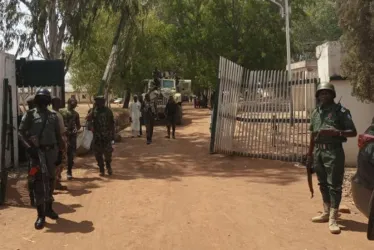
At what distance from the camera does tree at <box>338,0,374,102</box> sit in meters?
7.68

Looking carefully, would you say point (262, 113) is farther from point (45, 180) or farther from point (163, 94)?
point (163, 94)

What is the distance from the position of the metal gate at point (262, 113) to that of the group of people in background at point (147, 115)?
3755mm

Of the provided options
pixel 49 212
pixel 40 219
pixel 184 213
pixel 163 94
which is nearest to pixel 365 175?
pixel 184 213

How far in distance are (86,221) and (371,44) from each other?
540cm

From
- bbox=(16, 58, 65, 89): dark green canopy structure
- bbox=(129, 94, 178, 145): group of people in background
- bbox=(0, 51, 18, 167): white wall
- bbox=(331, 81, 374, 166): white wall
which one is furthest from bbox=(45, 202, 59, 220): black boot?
bbox=(129, 94, 178, 145): group of people in background

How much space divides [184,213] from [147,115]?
9025 mm

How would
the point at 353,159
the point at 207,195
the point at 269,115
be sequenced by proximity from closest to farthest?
the point at 207,195 < the point at 353,159 < the point at 269,115

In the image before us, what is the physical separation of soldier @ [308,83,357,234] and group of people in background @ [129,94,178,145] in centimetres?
998

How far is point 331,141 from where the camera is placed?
18.0 ft

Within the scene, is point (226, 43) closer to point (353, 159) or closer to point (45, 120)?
point (353, 159)

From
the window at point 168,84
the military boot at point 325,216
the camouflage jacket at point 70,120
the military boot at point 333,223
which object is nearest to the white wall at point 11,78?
the camouflage jacket at point 70,120

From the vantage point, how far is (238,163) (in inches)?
431

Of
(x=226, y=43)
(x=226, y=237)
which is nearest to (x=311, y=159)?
(x=226, y=237)

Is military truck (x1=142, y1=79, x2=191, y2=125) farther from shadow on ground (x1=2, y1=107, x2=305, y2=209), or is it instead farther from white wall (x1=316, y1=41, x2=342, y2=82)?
white wall (x1=316, y1=41, x2=342, y2=82)
